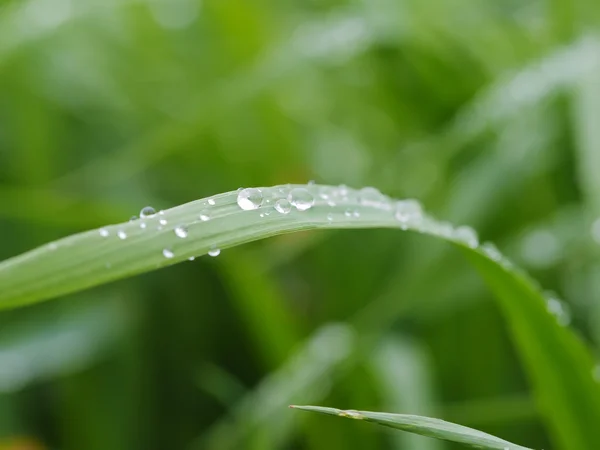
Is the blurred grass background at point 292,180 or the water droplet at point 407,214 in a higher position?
the blurred grass background at point 292,180

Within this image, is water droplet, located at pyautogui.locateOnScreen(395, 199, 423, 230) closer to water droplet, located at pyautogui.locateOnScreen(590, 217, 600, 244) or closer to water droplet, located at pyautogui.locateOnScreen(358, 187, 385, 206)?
water droplet, located at pyautogui.locateOnScreen(358, 187, 385, 206)

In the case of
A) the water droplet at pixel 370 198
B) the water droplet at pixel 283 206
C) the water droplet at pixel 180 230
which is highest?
the water droplet at pixel 370 198

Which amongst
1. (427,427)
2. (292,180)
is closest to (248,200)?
(427,427)

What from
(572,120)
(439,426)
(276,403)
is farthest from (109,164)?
(439,426)

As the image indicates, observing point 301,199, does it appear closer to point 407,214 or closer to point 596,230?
point 407,214

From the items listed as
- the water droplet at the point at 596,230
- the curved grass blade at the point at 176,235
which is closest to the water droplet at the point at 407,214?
the curved grass blade at the point at 176,235

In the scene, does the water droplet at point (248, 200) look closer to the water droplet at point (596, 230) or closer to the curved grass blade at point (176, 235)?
the curved grass blade at point (176, 235)

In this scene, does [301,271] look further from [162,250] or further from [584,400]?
[162,250]
